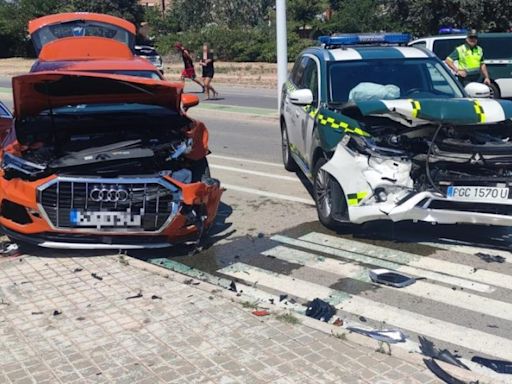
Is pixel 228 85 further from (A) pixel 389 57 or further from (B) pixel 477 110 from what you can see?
(B) pixel 477 110

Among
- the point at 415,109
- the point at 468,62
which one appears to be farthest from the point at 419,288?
the point at 468,62

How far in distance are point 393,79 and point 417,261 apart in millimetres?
2391

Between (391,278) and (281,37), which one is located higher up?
(281,37)

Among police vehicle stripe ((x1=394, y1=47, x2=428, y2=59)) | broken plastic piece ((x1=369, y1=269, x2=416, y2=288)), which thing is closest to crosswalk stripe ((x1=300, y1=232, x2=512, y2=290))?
broken plastic piece ((x1=369, y1=269, x2=416, y2=288))

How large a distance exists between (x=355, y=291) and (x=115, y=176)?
2331 mm

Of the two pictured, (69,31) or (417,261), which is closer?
(417,261)

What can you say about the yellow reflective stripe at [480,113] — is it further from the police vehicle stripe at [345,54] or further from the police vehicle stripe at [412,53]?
the police vehicle stripe at [345,54]

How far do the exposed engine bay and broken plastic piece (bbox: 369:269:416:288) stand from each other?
2063mm

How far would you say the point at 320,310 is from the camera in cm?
496

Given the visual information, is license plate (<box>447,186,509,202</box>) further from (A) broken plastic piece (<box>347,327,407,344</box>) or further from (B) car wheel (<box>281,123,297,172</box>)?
(B) car wheel (<box>281,123,297,172</box>)

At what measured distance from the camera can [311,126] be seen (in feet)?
24.6

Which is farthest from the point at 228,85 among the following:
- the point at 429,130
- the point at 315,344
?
the point at 315,344

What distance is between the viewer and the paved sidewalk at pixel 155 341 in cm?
387

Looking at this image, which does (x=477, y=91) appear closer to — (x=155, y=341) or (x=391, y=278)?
(x=391, y=278)
